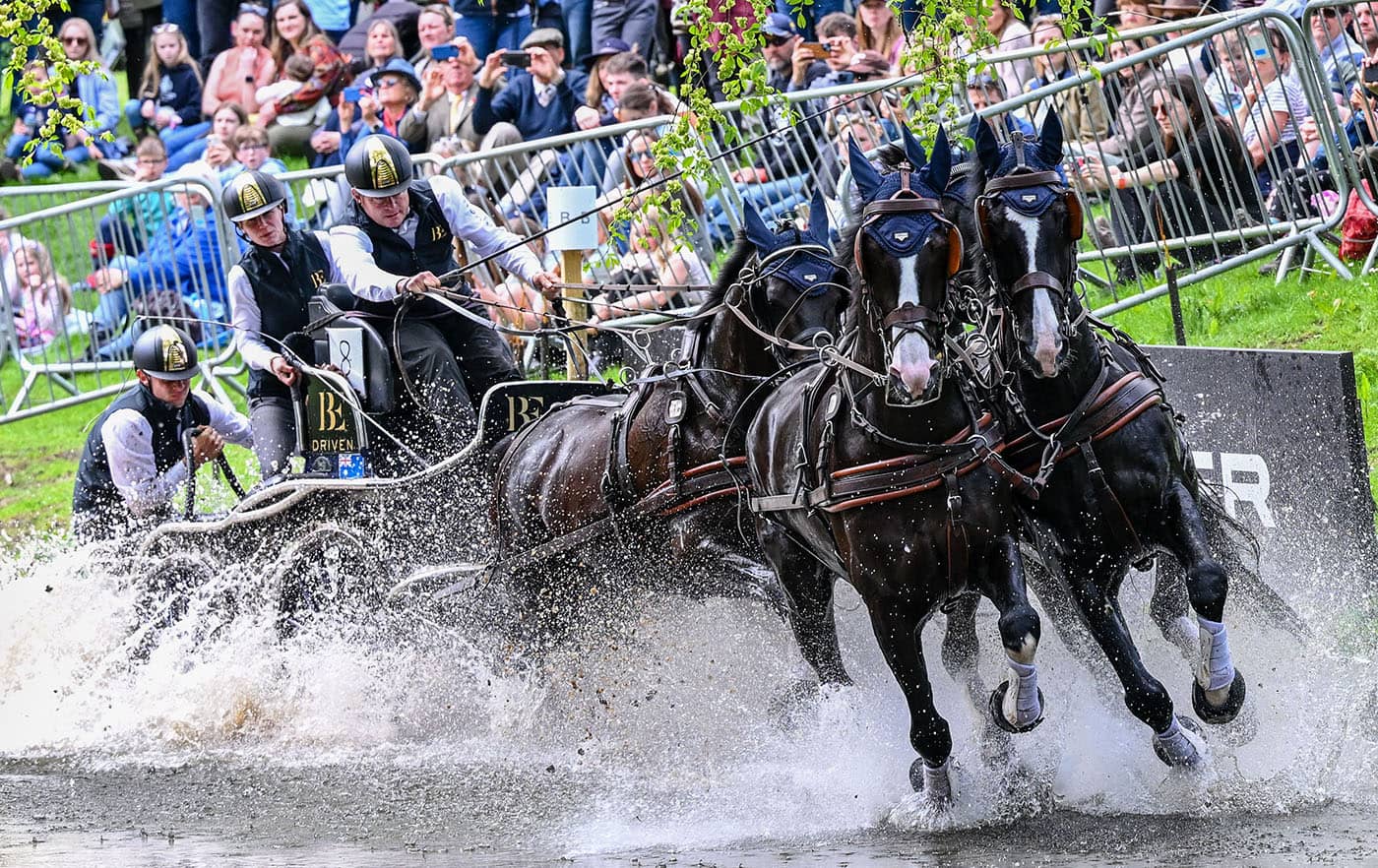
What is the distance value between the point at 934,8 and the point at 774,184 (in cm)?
304

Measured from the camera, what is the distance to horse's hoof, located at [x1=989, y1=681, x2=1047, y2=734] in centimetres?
562

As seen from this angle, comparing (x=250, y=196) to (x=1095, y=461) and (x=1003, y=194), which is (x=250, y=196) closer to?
(x=1003, y=194)

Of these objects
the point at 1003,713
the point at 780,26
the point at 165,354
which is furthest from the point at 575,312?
the point at 1003,713

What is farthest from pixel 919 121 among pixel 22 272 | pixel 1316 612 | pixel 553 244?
pixel 22 272

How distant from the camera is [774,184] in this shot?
1047 cm

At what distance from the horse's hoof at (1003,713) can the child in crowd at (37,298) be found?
354 inches

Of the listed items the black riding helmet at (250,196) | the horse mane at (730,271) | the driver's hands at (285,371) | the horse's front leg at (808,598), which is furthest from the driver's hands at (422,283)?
the horse's front leg at (808,598)

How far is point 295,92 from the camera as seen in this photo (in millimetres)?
14867

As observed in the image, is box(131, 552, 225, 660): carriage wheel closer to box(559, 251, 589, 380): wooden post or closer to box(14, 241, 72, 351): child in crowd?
box(559, 251, 589, 380): wooden post

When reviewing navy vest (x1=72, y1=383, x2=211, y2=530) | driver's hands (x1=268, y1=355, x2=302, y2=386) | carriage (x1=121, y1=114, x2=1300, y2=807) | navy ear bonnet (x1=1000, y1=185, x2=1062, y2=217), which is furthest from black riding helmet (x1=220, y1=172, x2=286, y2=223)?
navy ear bonnet (x1=1000, y1=185, x2=1062, y2=217)

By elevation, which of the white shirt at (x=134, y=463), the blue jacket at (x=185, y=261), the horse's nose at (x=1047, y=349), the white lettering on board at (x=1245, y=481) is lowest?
the white lettering on board at (x=1245, y=481)

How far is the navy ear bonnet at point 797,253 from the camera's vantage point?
641 centimetres

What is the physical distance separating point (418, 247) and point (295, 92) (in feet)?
23.5

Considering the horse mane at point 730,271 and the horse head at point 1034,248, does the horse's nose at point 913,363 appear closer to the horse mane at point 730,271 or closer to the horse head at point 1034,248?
the horse head at point 1034,248
